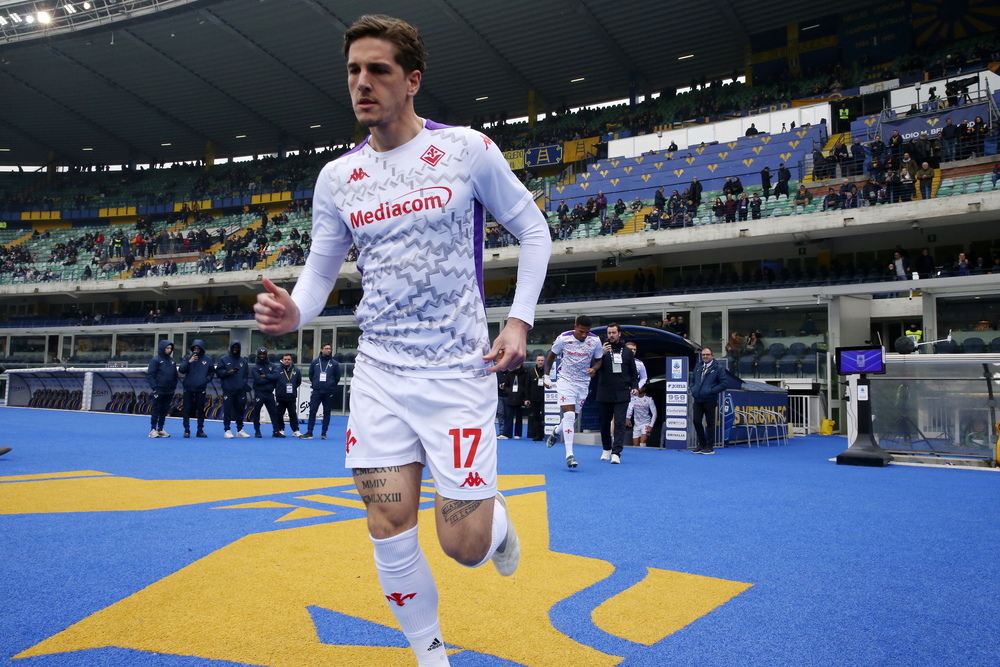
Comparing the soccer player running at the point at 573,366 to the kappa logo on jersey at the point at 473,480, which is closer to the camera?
the kappa logo on jersey at the point at 473,480

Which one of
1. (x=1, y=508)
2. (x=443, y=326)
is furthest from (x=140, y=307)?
(x=443, y=326)

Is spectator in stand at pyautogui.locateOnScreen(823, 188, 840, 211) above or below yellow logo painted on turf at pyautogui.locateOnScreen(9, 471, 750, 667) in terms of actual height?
above

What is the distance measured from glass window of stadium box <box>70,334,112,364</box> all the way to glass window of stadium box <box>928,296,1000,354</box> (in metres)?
32.4

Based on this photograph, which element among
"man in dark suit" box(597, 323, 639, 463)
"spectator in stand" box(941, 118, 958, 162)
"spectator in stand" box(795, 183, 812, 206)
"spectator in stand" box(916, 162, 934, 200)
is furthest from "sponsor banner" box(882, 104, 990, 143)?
"man in dark suit" box(597, 323, 639, 463)

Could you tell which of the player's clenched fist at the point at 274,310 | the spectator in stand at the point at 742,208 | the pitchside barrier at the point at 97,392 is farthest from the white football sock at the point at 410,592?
the spectator in stand at the point at 742,208

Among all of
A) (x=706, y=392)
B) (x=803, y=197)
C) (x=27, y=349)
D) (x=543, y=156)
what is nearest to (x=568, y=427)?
(x=706, y=392)

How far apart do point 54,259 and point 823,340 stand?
1633 inches

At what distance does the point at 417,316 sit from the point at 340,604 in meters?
1.53

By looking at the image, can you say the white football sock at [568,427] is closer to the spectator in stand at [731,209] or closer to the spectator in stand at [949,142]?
the spectator in stand at [731,209]

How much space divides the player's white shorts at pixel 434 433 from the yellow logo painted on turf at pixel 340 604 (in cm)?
74

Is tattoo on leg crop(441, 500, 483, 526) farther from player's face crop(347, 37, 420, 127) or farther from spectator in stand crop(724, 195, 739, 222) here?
spectator in stand crop(724, 195, 739, 222)

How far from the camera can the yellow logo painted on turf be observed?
7.98 ft

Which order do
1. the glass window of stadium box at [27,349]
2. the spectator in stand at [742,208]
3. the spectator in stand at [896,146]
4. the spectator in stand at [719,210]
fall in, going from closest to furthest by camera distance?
the spectator in stand at [896,146] < the spectator in stand at [742,208] < the spectator in stand at [719,210] < the glass window of stadium box at [27,349]

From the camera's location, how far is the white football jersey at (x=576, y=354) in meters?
8.85
